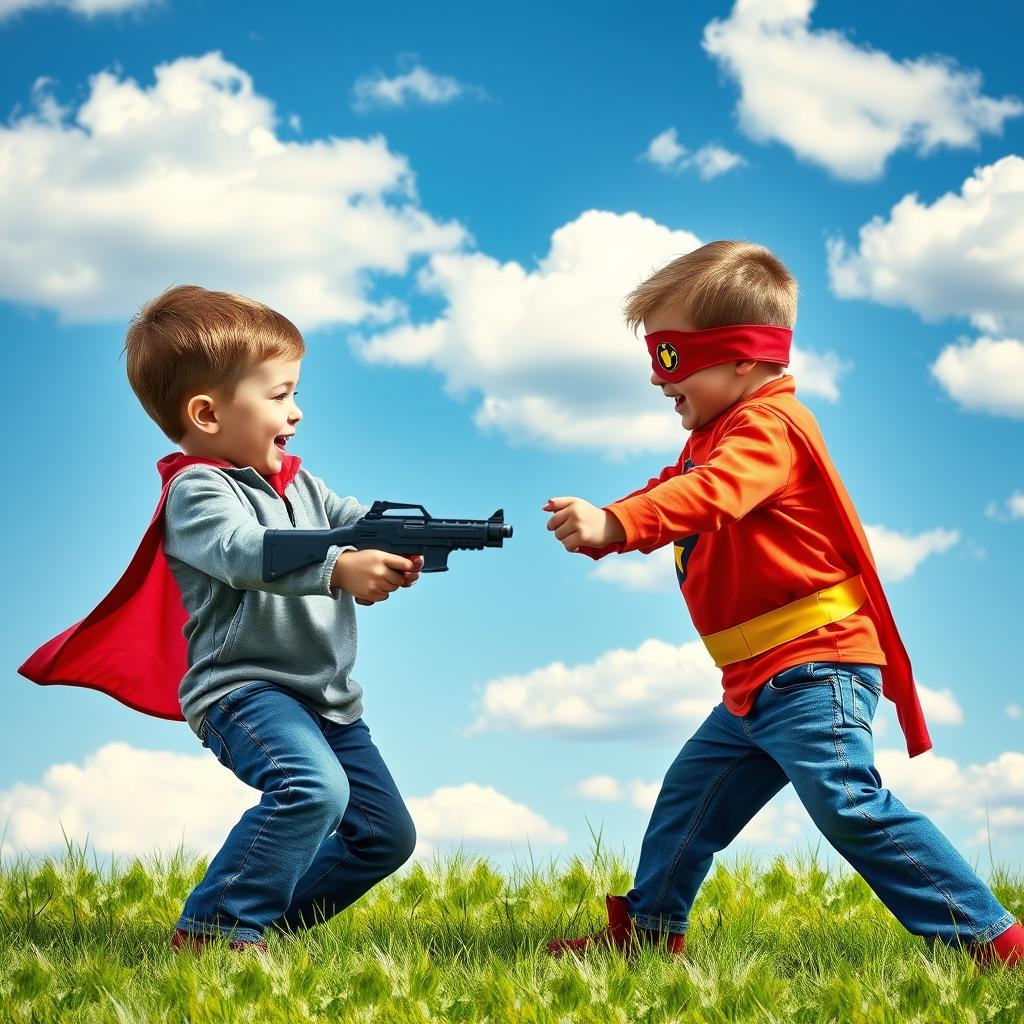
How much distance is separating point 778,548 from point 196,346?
1978 mm

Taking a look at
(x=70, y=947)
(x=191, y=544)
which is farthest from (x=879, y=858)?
(x=70, y=947)

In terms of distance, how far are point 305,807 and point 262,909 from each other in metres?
0.39

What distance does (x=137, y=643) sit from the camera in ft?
14.8

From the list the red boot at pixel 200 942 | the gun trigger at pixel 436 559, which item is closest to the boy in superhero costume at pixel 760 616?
the gun trigger at pixel 436 559

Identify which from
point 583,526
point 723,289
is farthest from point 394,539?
point 723,289

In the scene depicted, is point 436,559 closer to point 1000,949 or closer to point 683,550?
point 683,550

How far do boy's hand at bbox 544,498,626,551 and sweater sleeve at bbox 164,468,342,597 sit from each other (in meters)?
0.70

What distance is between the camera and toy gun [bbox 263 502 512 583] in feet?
12.7

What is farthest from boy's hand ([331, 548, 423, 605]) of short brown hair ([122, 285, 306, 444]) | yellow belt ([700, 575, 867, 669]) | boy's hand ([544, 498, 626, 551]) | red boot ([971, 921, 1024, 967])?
red boot ([971, 921, 1024, 967])

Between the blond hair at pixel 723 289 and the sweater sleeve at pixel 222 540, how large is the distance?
52.7 inches

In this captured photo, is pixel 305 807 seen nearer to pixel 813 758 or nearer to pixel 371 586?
pixel 371 586

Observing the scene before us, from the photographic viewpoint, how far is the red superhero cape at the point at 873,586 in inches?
162

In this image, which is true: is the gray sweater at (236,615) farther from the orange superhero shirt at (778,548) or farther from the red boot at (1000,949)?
the red boot at (1000,949)

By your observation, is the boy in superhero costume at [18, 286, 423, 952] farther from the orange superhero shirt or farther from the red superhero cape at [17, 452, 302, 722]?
the orange superhero shirt
